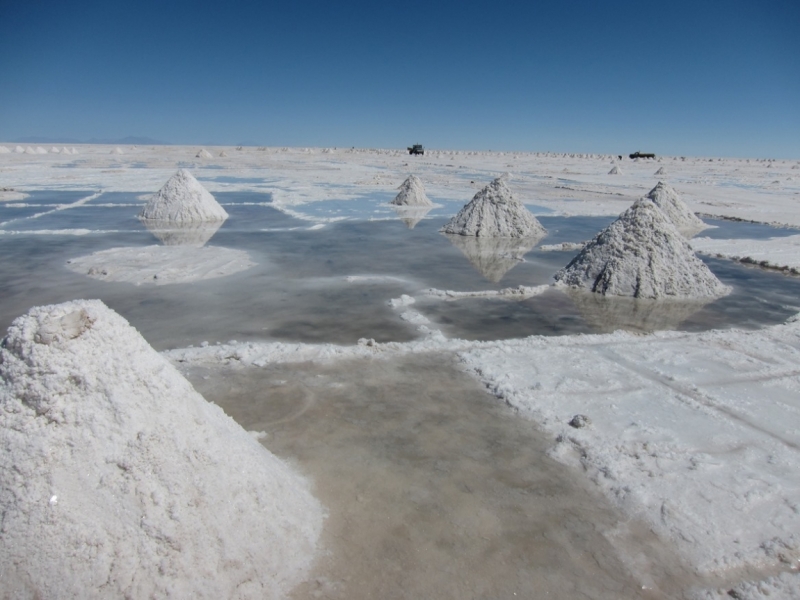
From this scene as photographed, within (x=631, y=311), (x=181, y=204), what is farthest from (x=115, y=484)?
(x=181, y=204)

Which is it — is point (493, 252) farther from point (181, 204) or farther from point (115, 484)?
point (115, 484)

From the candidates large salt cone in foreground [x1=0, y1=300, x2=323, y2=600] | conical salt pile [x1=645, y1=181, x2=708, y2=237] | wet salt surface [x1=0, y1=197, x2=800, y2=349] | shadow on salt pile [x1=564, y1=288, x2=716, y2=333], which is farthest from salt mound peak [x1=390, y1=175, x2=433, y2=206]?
large salt cone in foreground [x1=0, y1=300, x2=323, y2=600]

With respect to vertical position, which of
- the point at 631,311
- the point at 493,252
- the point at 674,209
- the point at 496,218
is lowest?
the point at 631,311

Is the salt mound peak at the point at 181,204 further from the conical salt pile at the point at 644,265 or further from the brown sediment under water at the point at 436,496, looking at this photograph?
the brown sediment under water at the point at 436,496

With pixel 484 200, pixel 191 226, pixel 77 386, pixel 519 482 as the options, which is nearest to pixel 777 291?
pixel 484 200

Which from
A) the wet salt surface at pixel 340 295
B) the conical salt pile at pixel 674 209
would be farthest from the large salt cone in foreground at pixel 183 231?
the conical salt pile at pixel 674 209

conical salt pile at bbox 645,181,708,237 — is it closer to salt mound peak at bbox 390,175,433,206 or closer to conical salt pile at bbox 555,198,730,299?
salt mound peak at bbox 390,175,433,206

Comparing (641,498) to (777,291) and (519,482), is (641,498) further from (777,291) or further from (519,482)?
(777,291)
